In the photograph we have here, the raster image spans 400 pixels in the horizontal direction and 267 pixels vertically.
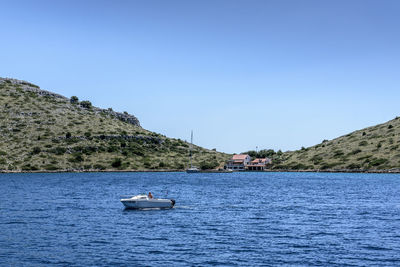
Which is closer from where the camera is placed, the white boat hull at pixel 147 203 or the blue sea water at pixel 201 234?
the blue sea water at pixel 201 234

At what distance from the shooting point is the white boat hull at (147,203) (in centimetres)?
6919

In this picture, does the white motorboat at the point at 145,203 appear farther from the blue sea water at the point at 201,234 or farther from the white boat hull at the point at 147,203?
the blue sea water at the point at 201,234

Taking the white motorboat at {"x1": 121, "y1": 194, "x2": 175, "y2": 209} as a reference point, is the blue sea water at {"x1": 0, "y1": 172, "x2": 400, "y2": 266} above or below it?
below

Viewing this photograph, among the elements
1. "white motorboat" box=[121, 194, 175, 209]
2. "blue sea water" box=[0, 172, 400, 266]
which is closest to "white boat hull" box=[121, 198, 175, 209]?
"white motorboat" box=[121, 194, 175, 209]

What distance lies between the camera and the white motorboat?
6919 centimetres

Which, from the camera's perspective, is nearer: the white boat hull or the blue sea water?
the blue sea water

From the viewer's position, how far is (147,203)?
7000 centimetres

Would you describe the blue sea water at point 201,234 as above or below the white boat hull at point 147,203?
below

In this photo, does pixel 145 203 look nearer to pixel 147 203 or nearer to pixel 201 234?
pixel 147 203

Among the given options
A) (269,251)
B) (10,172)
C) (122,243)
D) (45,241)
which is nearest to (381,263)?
(269,251)

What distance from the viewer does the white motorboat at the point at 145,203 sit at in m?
69.2

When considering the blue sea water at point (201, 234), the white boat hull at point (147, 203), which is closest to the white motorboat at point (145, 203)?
the white boat hull at point (147, 203)

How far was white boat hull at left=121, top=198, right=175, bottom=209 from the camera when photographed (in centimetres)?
6919

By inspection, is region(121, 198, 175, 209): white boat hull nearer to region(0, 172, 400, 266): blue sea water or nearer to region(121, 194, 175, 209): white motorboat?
region(121, 194, 175, 209): white motorboat
